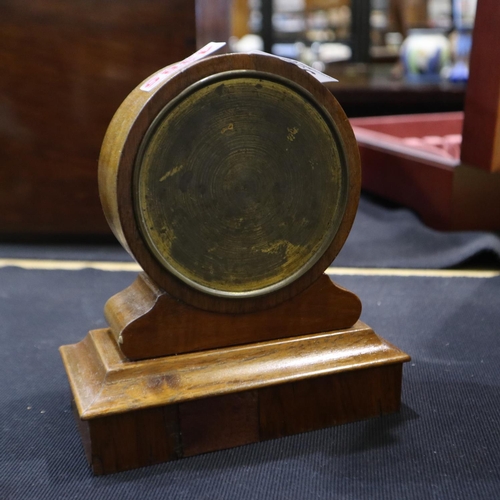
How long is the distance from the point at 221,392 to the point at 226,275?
0.60 feet

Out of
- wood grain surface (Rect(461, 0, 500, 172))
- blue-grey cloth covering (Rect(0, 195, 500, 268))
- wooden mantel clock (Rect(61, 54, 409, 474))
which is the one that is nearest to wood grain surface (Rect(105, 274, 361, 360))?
wooden mantel clock (Rect(61, 54, 409, 474))

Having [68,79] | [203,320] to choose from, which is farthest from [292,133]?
[68,79]

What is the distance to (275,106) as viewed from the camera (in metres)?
1.06

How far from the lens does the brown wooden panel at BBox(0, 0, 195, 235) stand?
6.75ft

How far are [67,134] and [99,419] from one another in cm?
134

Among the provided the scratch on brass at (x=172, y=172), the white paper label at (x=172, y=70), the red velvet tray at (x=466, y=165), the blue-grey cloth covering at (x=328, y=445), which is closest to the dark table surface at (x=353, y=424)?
the blue-grey cloth covering at (x=328, y=445)

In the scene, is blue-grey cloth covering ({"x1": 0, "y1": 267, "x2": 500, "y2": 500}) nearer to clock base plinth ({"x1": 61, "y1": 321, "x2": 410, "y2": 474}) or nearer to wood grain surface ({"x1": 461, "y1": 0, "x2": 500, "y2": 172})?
clock base plinth ({"x1": 61, "y1": 321, "x2": 410, "y2": 474})

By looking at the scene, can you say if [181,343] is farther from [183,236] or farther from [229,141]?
[229,141]

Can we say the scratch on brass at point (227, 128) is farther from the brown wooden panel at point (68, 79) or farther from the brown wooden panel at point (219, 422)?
the brown wooden panel at point (68, 79)

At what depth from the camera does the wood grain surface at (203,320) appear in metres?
1.07

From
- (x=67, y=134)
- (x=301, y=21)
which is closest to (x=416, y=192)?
(x=67, y=134)

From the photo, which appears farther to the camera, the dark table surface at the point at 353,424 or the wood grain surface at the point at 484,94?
the wood grain surface at the point at 484,94

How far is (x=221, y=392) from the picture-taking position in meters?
1.04

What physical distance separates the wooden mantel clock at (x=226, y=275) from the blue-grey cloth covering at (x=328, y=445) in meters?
0.04
